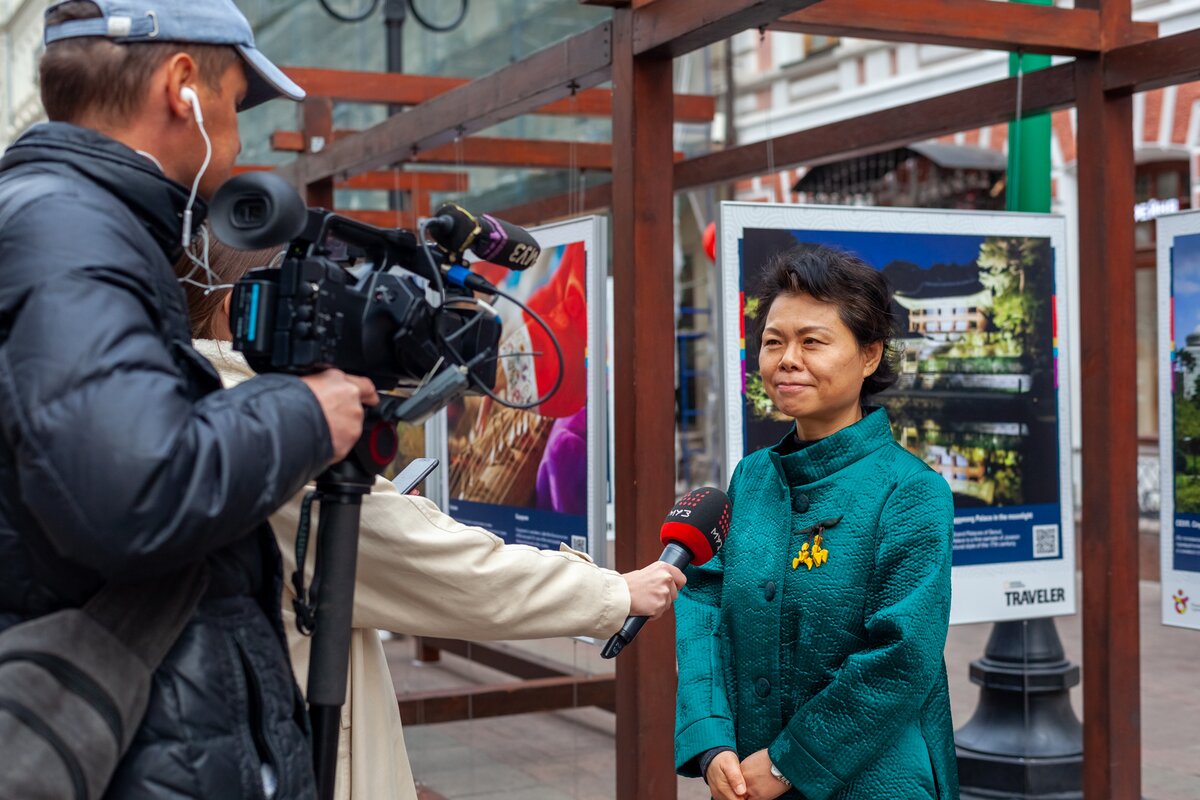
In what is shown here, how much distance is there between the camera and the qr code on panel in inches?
201

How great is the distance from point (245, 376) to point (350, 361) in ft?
2.35

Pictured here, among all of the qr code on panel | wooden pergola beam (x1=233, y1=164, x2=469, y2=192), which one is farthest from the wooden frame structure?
wooden pergola beam (x1=233, y1=164, x2=469, y2=192)

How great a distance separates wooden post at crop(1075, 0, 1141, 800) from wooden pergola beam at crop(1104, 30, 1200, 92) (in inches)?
1.7

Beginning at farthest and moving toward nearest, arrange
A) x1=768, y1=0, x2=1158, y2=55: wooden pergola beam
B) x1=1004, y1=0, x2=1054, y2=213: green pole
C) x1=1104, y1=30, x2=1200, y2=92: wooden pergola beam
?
x1=1004, y1=0, x2=1054, y2=213: green pole, x1=768, y1=0, x2=1158, y2=55: wooden pergola beam, x1=1104, y1=30, x2=1200, y2=92: wooden pergola beam

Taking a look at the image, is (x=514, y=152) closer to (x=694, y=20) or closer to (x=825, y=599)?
(x=694, y=20)

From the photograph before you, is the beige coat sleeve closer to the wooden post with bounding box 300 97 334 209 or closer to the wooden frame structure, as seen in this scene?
the wooden frame structure

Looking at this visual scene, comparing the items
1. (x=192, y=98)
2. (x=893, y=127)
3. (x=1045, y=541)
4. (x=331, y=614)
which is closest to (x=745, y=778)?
(x=331, y=614)

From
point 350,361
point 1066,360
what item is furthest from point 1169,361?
point 350,361

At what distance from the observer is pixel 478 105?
5.29 meters

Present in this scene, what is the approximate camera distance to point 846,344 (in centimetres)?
273

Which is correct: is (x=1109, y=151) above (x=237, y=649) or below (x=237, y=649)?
above

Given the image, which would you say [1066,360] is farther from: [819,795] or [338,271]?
[338,271]

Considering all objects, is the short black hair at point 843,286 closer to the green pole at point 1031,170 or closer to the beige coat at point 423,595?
the beige coat at point 423,595

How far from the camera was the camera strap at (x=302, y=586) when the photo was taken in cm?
183
